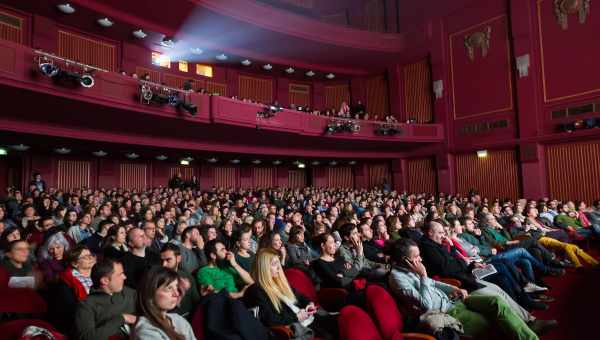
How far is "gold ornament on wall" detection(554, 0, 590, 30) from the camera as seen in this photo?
820 cm

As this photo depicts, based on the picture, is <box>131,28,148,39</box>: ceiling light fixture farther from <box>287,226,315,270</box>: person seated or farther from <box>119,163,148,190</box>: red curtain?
<box>287,226,315,270</box>: person seated

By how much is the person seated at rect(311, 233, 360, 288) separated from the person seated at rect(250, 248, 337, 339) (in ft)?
1.47

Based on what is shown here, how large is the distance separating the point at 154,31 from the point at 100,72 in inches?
120

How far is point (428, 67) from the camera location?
11.2m

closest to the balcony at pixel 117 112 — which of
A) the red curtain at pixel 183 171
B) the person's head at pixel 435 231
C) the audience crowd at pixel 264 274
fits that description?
the audience crowd at pixel 264 274

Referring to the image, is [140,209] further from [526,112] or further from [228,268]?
[526,112]

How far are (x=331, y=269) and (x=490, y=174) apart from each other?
8.61 meters

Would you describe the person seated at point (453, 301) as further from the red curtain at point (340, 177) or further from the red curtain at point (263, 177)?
the red curtain at point (340, 177)

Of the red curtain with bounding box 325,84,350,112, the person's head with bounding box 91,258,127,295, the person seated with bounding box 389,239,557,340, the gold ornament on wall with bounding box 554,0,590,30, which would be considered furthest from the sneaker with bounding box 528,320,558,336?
the red curtain with bounding box 325,84,350,112

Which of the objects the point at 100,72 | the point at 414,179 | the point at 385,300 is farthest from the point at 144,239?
the point at 414,179

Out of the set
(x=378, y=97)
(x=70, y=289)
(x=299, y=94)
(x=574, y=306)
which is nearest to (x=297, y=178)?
(x=299, y=94)

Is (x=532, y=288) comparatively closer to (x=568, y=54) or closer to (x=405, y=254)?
(x=405, y=254)

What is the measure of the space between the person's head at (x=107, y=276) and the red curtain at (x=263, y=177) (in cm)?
1023

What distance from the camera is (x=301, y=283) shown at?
237 centimetres
